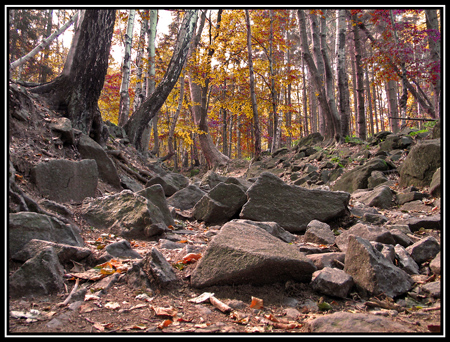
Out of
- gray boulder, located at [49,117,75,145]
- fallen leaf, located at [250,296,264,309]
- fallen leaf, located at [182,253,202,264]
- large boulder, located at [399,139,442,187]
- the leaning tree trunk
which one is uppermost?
the leaning tree trunk

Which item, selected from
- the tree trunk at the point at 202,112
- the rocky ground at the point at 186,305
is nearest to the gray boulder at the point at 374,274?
the rocky ground at the point at 186,305

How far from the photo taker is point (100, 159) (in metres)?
5.50

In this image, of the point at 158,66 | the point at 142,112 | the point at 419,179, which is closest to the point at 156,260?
the point at 419,179

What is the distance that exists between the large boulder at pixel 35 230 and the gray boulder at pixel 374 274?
2455 mm

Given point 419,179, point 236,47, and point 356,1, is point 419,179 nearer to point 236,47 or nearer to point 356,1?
point 356,1

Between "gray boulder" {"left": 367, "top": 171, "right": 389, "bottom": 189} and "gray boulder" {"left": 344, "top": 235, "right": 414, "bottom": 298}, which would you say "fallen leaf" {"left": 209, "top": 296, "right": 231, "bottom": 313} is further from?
"gray boulder" {"left": 367, "top": 171, "right": 389, "bottom": 189}

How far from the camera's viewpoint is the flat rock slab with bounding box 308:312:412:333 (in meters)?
1.67

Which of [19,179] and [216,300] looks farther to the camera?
[19,179]

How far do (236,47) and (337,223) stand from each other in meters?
11.3

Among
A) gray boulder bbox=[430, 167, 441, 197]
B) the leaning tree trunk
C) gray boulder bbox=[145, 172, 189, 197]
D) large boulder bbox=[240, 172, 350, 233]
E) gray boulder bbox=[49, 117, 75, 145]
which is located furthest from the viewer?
gray boulder bbox=[145, 172, 189, 197]

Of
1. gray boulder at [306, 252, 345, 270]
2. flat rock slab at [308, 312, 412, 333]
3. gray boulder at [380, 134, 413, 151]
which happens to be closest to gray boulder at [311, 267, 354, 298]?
gray boulder at [306, 252, 345, 270]

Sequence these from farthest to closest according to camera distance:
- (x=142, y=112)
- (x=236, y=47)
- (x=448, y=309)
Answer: (x=236, y=47), (x=142, y=112), (x=448, y=309)

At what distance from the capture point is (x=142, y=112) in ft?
30.1

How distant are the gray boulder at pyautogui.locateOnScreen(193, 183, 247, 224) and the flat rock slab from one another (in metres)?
3.09
